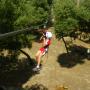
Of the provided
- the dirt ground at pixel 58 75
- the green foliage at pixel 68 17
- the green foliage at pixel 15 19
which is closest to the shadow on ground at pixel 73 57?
the dirt ground at pixel 58 75

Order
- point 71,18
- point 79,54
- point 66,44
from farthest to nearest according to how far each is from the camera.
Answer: point 66,44 < point 79,54 < point 71,18

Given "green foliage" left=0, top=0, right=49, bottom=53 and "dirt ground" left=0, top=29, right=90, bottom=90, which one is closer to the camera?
"green foliage" left=0, top=0, right=49, bottom=53

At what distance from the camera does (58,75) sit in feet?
81.1

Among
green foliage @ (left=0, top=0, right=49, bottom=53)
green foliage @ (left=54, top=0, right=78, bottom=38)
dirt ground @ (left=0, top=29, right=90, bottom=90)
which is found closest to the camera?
green foliage @ (left=0, top=0, right=49, bottom=53)

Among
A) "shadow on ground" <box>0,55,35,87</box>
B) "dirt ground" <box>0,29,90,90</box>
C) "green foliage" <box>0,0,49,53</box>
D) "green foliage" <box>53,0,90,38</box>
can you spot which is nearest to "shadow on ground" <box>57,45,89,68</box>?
"dirt ground" <box>0,29,90,90</box>

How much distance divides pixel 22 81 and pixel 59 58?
6540mm

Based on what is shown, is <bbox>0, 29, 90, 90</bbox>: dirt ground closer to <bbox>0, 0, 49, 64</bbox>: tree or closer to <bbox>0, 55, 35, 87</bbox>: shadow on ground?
<bbox>0, 55, 35, 87</bbox>: shadow on ground

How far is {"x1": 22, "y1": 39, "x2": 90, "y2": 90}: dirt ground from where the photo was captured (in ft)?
75.4

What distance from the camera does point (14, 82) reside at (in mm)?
23375

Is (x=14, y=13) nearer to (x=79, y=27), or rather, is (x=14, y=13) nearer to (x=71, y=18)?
(x=71, y=18)

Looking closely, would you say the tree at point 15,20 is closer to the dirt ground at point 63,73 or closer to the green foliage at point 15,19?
the green foliage at point 15,19

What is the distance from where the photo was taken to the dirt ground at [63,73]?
22969 mm

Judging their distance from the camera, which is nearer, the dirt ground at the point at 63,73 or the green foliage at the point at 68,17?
the dirt ground at the point at 63,73

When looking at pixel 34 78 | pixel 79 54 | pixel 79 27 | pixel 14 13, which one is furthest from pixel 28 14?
pixel 79 54
